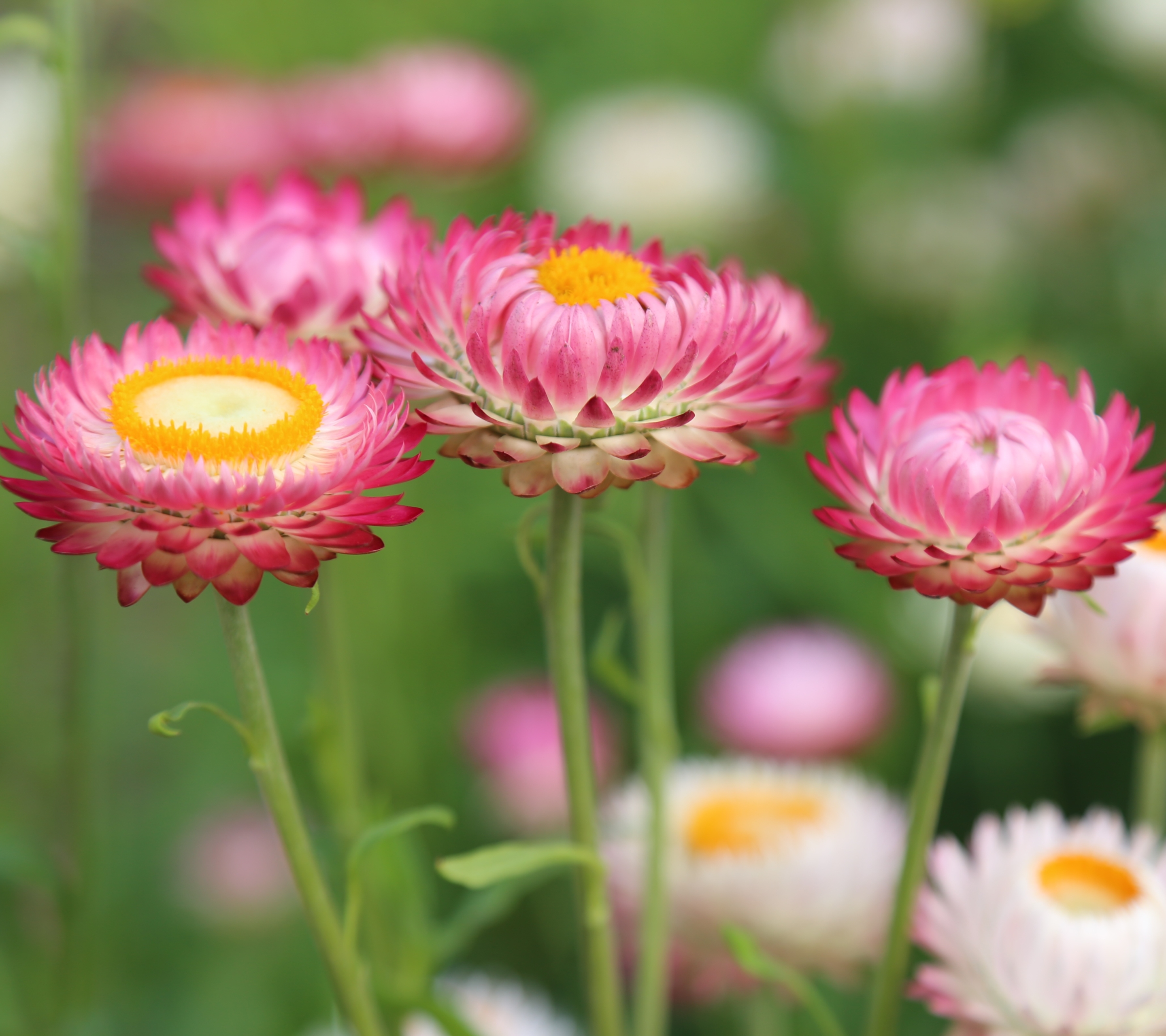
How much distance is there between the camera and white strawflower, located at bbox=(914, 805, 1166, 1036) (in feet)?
1.98

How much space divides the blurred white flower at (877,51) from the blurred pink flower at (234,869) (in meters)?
1.42

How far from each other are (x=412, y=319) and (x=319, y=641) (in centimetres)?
34

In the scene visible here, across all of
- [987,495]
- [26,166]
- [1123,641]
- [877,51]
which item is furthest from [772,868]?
[877,51]

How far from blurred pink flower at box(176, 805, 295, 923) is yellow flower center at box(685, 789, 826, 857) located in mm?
680

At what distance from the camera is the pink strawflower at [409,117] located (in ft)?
5.03

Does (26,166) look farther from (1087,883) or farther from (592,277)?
(1087,883)

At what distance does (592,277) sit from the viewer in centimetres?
55

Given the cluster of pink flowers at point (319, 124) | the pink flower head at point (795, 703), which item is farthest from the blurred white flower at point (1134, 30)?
the pink flower head at point (795, 703)

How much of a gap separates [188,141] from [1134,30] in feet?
4.78

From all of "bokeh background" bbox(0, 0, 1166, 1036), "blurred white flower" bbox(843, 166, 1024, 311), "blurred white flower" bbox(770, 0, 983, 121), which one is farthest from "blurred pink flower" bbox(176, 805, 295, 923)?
"blurred white flower" bbox(770, 0, 983, 121)

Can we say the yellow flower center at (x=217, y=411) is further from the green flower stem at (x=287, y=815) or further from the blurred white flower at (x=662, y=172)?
the blurred white flower at (x=662, y=172)

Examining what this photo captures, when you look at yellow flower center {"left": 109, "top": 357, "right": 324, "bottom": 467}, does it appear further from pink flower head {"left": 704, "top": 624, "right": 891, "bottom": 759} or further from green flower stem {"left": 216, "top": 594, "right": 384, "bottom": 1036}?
pink flower head {"left": 704, "top": 624, "right": 891, "bottom": 759}

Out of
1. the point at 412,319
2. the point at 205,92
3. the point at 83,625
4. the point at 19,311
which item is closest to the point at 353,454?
the point at 412,319

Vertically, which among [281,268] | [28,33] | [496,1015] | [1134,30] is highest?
[1134,30]
